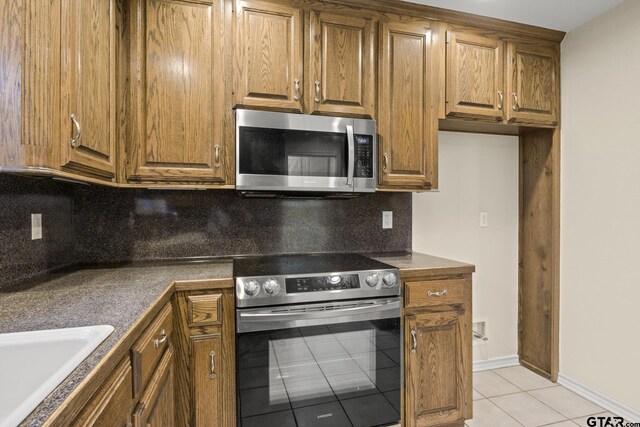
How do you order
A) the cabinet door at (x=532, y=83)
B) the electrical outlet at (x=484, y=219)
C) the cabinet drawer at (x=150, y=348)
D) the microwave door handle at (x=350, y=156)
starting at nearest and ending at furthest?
the cabinet drawer at (x=150, y=348) → the microwave door handle at (x=350, y=156) → the cabinet door at (x=532, y=83) → the electrical outlet at (x=484, y=219)

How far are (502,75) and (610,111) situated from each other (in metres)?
0.65

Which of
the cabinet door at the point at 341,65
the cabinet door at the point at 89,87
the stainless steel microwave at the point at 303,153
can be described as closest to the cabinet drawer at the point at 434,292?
the stainless steel microwave at the point at 303,153

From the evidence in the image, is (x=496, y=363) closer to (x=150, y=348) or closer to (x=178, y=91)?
(x=150, y=348)

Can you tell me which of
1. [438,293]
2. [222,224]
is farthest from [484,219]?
[222,224]

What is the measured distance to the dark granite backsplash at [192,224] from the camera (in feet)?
5.50

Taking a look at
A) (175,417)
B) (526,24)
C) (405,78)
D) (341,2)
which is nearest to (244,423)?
(175,417)

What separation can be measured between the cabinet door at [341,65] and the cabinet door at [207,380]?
50.3 inches

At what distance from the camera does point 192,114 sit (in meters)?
1.69

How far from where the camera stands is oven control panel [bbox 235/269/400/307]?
1464mm

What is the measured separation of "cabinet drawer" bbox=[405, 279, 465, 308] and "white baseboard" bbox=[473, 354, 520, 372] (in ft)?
3.62

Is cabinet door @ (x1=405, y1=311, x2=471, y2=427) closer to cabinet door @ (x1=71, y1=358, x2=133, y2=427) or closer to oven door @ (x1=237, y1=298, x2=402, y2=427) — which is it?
oven door @ (x1=237, y1=298, x2=402, y2=427)

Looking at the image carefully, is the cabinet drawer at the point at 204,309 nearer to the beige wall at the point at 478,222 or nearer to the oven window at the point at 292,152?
the oven window at the point at 292,152

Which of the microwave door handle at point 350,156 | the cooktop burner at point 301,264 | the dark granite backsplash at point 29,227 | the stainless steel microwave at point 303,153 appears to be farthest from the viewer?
the microwave door handle at point 350,156

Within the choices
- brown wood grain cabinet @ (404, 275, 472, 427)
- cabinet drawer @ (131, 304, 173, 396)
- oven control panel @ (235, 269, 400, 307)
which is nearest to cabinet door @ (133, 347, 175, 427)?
cabinet drawer @ (131, 304, 173, 396)
